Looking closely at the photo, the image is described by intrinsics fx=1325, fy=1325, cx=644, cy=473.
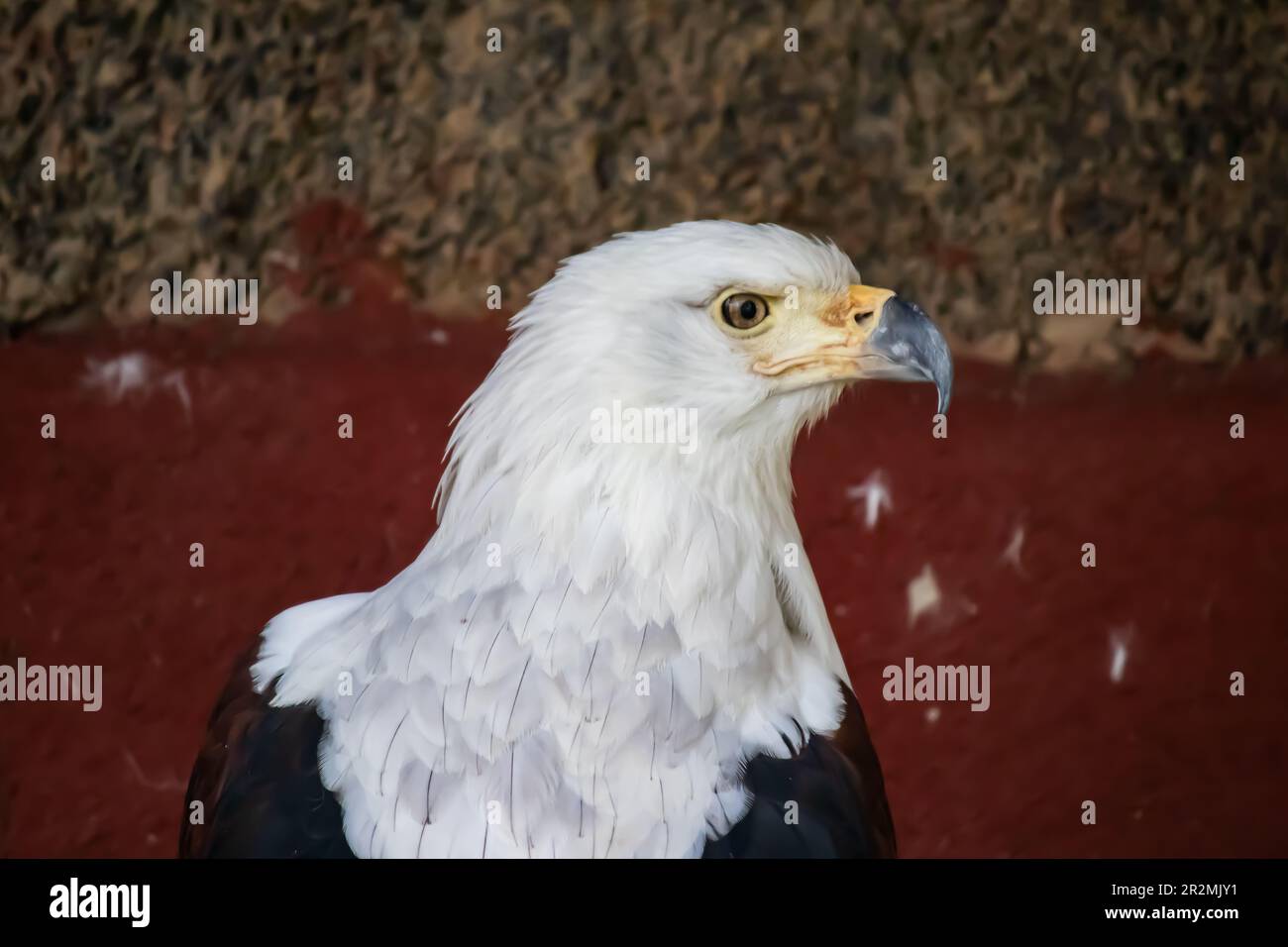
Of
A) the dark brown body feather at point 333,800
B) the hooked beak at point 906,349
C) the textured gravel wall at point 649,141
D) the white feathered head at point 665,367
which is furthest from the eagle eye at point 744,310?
the textured gravel wall at point 649,141

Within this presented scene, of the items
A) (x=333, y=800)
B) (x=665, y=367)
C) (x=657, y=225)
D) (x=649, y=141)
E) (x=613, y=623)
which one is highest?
(x=649, y=141)

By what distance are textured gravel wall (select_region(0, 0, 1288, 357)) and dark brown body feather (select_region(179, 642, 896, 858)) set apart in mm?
732

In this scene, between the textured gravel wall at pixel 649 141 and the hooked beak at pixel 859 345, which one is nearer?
the hooked beak at pixel 859 345

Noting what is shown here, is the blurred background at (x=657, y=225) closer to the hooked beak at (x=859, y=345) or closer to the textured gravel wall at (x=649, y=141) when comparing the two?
the textured gravel wall at (x=649, y=141)

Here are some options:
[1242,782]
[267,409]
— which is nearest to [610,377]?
[267,409]

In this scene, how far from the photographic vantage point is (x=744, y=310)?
1.34 metres

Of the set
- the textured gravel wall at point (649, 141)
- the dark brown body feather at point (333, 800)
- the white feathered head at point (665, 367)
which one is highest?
the textured gravel wall at point (649, 141)

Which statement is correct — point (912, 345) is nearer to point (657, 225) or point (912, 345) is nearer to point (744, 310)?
point (744, 310)

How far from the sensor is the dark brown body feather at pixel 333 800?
1.26m

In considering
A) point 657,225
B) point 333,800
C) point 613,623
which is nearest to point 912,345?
point 613,623

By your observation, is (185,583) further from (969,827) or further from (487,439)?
(969,827)

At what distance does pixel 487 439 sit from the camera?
135 cm

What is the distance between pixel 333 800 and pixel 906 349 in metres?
0.72

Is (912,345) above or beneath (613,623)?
above
